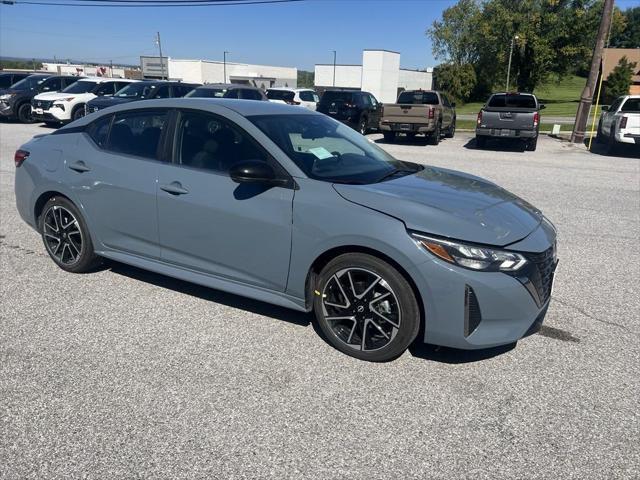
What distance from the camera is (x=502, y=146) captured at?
18656mm

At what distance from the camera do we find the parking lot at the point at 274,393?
2631 millimetres

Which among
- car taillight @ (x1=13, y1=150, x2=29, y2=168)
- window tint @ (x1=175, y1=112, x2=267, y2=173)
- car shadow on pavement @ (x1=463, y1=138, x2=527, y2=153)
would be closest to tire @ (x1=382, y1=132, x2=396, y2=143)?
car shadow on pavement @ (x1=463, y1=138, x2=527, y2=153)

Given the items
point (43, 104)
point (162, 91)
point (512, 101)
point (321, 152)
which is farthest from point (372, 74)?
point (321, 152)

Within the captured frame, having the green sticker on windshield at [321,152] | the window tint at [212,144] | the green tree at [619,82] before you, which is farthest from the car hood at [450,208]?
the green tree at [619,82]

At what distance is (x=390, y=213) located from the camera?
3365 millimetres

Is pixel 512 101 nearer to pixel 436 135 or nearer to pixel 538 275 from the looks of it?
pixel 436 135

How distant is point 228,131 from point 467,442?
9.00 feet

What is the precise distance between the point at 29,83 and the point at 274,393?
23.6m

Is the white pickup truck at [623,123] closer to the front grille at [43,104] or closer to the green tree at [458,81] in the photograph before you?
the front grille at [43,104]

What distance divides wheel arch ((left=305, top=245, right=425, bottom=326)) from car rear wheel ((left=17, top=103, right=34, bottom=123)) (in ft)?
71.7

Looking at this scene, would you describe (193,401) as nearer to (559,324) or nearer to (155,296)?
(155,296)

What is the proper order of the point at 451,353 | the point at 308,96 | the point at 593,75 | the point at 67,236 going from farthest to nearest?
the point at 308,96
the point at 593,75
the point at 67,236
the point at 451,353

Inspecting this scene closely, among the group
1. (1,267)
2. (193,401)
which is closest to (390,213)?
(193,401)

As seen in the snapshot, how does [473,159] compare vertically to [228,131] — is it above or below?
below
